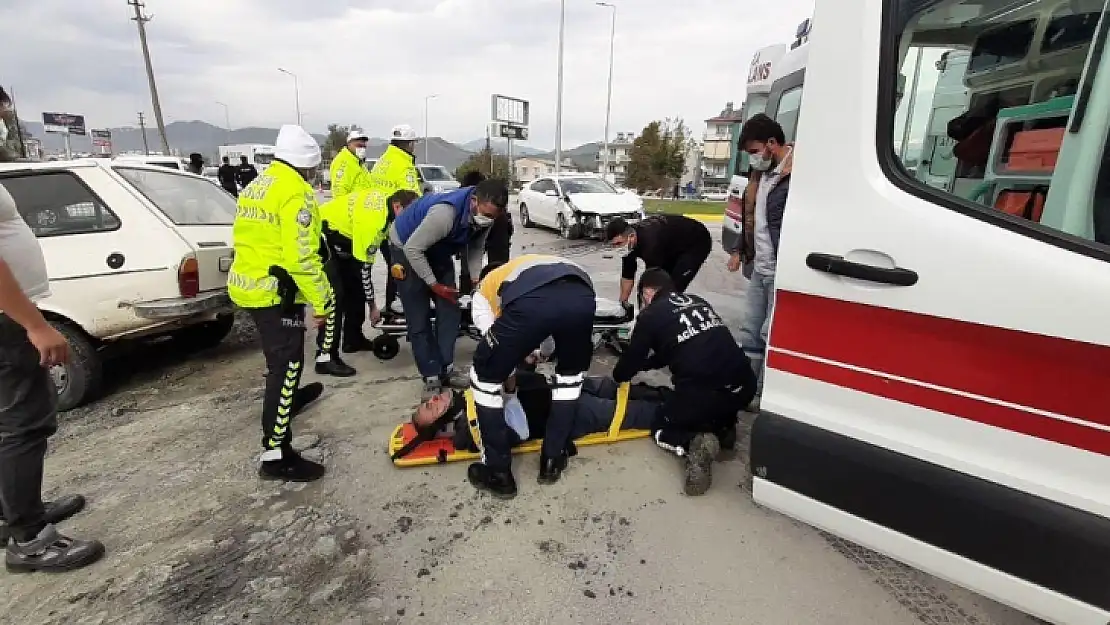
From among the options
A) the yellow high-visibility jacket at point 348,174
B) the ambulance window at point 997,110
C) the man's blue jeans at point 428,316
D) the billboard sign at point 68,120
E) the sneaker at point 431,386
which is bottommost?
the sneaker at point 431,386

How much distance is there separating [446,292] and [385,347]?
1.17 m

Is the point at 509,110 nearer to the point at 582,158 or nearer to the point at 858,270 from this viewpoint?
the point at 858,270

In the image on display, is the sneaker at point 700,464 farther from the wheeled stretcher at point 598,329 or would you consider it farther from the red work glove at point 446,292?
the red work glove at point 446,292

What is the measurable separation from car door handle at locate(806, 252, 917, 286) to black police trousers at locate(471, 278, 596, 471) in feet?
3.88

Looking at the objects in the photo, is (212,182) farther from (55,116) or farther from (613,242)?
(55,116)

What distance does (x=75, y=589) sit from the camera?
82.0 inches

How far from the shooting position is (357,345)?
475cm

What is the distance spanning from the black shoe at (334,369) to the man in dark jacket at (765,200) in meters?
2.88

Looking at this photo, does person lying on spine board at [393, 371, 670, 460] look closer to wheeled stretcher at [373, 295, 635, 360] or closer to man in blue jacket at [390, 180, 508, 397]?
man in blue jacket at [390, 180, 508, 397]

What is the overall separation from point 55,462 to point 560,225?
10.2 meters

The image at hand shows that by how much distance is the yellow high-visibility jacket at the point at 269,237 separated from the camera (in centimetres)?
258

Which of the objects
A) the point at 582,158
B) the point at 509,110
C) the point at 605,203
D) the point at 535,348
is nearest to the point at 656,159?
the point at 509,110

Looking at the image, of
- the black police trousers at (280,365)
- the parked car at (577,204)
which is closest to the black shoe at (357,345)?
the black police trousers at (280,365)

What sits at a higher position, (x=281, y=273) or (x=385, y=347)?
(x=281, y=273)
